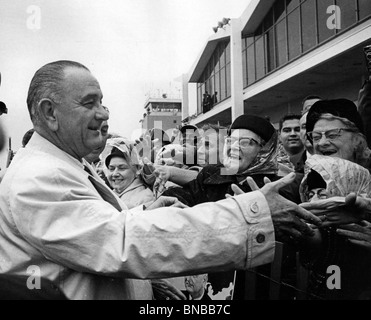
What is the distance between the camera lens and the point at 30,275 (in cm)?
115

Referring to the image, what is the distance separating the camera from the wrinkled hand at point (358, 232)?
4.66 feet

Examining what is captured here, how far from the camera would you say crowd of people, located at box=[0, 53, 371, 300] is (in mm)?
1040

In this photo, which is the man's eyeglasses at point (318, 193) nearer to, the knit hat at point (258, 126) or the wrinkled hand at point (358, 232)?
the wrinkled hand at point (358, 232)

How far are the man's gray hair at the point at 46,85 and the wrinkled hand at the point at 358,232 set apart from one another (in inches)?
44.1

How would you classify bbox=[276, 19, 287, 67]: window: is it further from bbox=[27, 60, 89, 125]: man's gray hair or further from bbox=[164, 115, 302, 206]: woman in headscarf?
bbox=[27, 60, 89, 125]: man's gray hair

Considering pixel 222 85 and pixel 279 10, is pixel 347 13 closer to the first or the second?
pixel 279 10

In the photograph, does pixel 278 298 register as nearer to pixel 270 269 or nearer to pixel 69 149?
pixel 270 269

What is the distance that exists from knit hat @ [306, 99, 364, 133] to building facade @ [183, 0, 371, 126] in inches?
97.1

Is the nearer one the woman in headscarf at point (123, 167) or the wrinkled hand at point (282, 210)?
the wrinkled hand at point (282, 210)

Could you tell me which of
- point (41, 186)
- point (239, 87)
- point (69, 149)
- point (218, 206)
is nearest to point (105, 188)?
point (69, 149)

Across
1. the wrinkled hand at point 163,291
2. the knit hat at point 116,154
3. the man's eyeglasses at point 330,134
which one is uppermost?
the knit hat at point 116,154

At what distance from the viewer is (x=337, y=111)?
67.5 inches

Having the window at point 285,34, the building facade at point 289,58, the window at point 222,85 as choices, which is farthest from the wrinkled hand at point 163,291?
the window at point 285,34

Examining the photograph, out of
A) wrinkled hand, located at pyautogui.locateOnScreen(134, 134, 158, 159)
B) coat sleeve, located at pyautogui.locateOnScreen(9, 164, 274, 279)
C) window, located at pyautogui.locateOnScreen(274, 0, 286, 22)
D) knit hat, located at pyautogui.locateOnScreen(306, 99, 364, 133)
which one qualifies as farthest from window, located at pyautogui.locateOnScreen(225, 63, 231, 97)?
window, located at pyautogui.locateOnScreen(274, 0, 286, 22)
